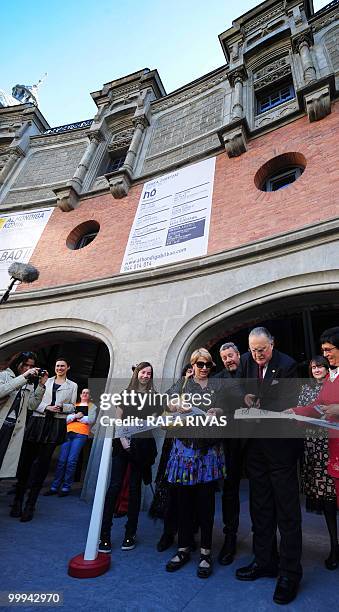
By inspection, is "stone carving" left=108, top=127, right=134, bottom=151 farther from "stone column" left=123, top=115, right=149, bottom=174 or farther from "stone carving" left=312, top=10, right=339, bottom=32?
"stone carving" left=312, top=10, right=339, bottom=32

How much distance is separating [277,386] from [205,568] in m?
1.47

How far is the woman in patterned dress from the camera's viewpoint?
8.46 feet

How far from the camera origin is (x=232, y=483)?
111 inches

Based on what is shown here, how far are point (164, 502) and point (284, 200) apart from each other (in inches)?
214

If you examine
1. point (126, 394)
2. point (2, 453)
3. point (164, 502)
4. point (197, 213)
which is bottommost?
point (164, 502)

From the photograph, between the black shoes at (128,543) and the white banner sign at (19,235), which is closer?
the black shoes at (128,543)

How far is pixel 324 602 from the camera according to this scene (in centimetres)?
194

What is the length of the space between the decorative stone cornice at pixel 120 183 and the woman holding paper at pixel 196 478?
24.8 ft

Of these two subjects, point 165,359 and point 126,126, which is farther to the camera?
point 126,126

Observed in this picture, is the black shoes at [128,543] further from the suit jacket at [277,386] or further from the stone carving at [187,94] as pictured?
the stone carving at [187,94]

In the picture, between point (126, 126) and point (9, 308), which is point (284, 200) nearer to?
point (9, 308)

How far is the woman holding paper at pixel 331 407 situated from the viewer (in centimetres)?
216

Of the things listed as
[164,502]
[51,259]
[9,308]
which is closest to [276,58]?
[51,259]

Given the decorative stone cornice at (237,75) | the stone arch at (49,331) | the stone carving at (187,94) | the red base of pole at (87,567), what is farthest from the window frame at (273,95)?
the red base of pole at (87,567)
